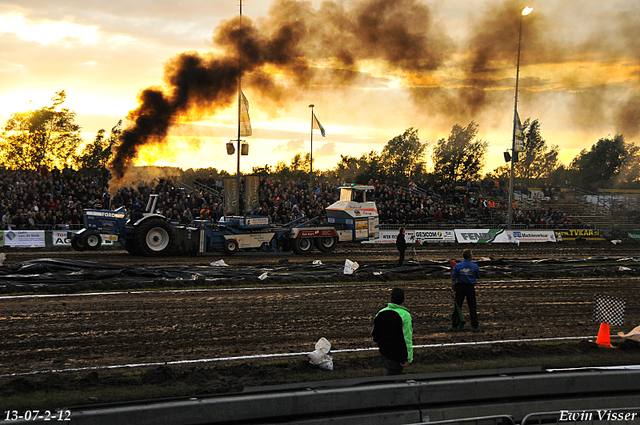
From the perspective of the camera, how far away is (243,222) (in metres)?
20.9

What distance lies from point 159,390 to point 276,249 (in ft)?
52.5

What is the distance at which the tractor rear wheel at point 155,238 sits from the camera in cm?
1833

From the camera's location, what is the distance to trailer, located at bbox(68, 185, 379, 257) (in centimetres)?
1856

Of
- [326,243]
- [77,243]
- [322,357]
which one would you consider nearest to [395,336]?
[322,357]

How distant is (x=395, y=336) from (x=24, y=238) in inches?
913

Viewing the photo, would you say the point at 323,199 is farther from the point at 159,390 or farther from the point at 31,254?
the point at 159,390

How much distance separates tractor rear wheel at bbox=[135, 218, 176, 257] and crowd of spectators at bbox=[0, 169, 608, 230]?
181 cm

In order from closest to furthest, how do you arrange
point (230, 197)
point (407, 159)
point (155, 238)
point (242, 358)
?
point (242, 358)
point (155, 238)
point (230, 197)
point (407, 159)

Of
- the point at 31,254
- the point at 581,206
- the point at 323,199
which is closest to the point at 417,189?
the point at 323,199

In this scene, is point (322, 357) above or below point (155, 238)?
below

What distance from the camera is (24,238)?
23406 mm

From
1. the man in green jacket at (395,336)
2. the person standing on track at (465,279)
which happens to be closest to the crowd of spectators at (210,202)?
the person standing on track at (465,279)

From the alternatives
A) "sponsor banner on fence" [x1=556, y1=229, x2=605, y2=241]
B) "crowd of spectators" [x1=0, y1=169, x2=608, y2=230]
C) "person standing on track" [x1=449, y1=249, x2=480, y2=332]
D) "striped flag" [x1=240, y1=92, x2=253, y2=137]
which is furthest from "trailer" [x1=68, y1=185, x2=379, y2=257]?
"sponsor banner on fence" [x1=556, y1=229, x2=605, y2=241]

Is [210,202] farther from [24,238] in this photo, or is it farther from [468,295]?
[468,295]
